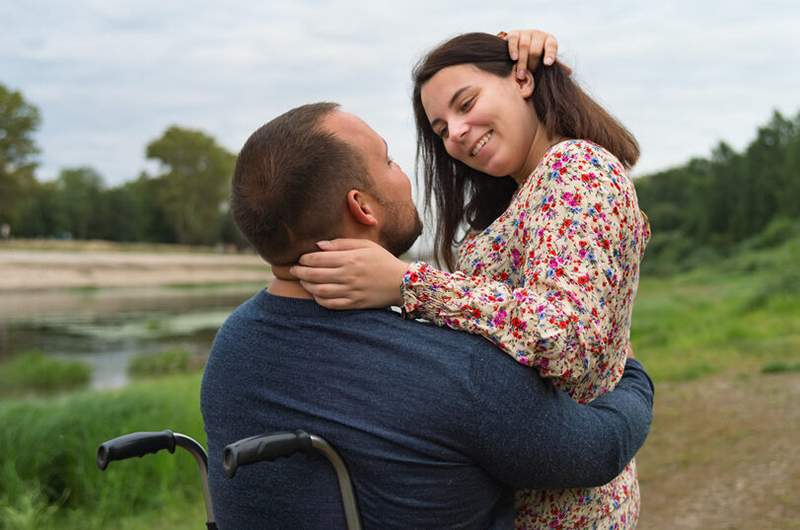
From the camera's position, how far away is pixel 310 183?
4.83ft

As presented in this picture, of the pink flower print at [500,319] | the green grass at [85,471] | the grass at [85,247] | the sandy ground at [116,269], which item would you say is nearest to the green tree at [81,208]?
the grass at [85,247]

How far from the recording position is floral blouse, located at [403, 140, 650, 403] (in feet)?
4.67

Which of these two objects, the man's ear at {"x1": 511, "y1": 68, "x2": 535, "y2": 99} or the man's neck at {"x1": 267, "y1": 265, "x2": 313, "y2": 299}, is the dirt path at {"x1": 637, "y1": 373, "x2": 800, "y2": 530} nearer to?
the man's ear at {"x1": 511, "y1": 68, "x2": 535, "y2": 99}

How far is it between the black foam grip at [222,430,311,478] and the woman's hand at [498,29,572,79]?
1051 millimetres

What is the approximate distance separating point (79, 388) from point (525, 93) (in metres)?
15.0

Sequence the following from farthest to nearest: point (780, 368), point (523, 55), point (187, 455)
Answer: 1. point (780, 368)
2. point (187, 455)
3. point (523, 55)

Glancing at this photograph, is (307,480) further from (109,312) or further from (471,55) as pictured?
(109,312)

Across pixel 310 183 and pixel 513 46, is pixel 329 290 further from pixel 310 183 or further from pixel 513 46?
A: pixel 513 46

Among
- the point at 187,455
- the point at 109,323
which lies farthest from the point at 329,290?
the point at 109,323

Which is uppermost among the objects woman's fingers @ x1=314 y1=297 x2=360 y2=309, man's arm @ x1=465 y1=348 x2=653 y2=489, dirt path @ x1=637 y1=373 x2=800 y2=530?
woman's fingers @ x1=314 y1=297 x2=360 y2=309

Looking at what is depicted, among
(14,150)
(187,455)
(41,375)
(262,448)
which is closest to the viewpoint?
(262,448)

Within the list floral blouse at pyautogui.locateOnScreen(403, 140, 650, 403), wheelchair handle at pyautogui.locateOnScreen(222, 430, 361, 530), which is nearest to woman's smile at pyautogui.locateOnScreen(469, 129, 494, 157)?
floral blouse at pyautogui.locateOnScreen(403, 140, 650, 403)

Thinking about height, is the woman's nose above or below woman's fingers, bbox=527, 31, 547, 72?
below

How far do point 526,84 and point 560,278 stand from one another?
0.68m
